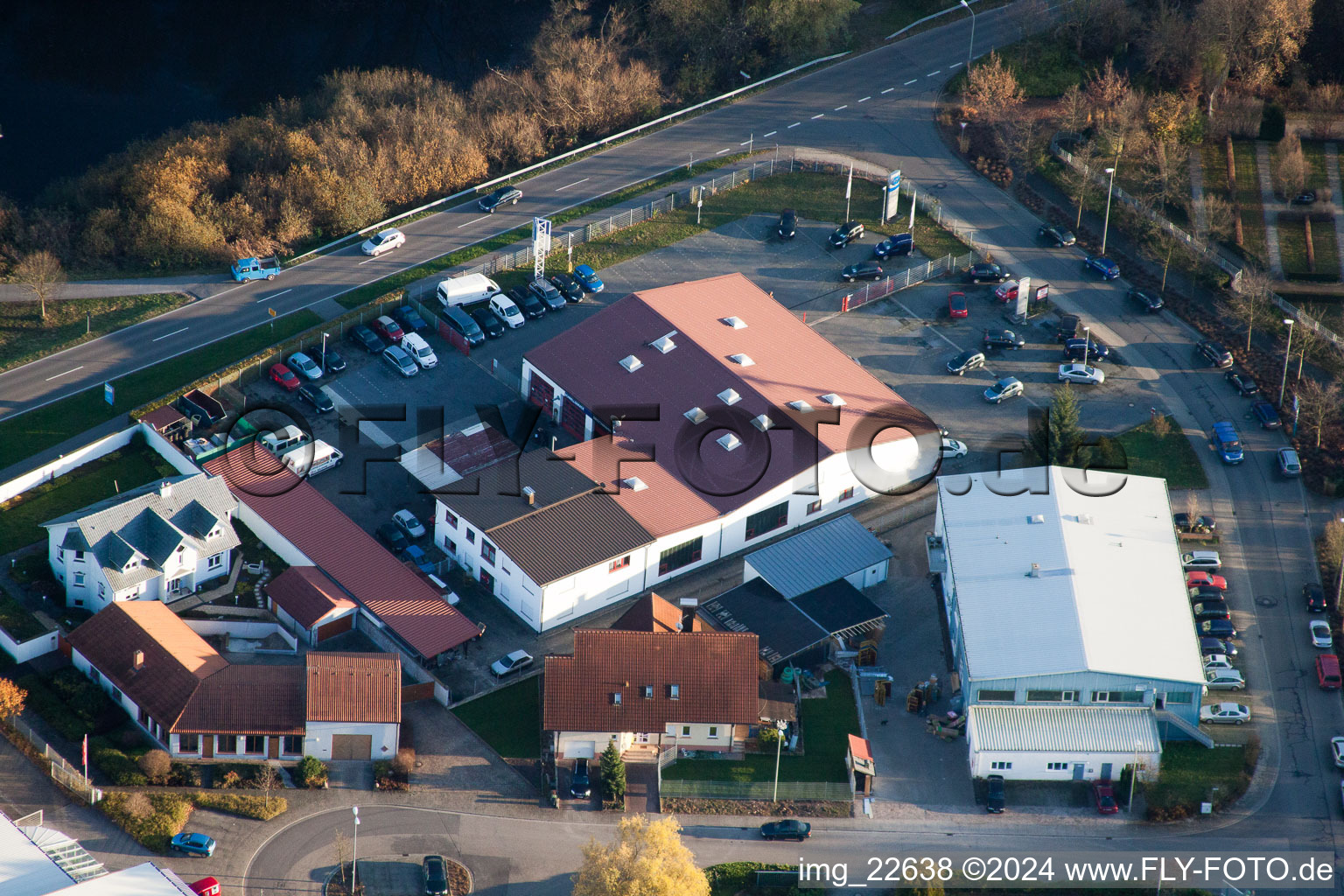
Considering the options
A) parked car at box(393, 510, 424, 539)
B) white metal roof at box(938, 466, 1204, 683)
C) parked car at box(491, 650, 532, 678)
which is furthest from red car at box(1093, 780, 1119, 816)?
parked car at box(393, 510, 424, 539)

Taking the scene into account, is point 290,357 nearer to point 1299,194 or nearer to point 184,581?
point 184,581

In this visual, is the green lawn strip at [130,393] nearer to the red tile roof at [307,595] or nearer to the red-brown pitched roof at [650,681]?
the red tile roof at [307,595]

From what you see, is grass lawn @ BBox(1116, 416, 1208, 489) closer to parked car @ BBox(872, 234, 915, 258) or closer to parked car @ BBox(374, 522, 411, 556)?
parked car @ BBox(872, 234, 915, 258)

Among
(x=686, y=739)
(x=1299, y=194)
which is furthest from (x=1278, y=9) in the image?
(x=686, y=739)

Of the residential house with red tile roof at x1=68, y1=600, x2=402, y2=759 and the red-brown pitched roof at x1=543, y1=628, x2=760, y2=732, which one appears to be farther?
the red-brown pitched roof at x1=543, y1=628, x2=760, y2=732

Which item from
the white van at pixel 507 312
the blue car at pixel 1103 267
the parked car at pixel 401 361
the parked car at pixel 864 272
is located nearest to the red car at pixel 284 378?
the parked car at pixel 401 361

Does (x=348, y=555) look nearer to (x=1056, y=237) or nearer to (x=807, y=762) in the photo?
(x=807, y=762)

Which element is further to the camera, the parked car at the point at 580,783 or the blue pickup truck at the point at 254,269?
the blue pickup truck at the point at 254,269
